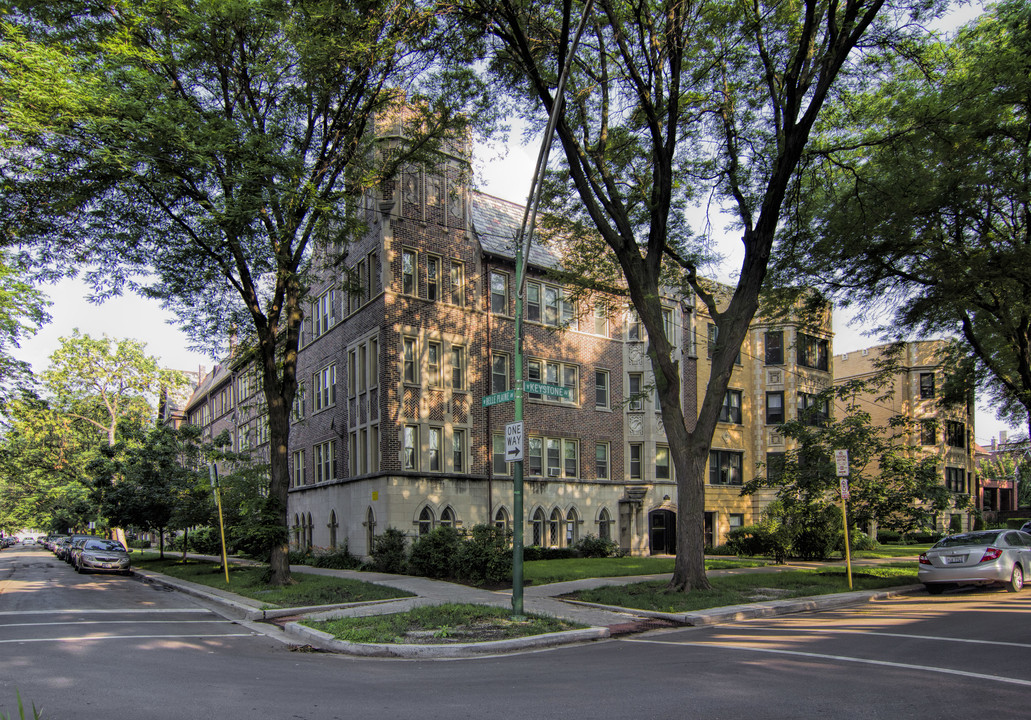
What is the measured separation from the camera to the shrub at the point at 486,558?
59.0 feet

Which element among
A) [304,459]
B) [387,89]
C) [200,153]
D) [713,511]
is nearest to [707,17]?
[387,89]

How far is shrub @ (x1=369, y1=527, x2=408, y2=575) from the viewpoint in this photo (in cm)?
2267

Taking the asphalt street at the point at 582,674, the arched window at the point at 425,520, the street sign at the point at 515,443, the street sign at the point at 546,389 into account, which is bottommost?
the arched window at the point at 425,520

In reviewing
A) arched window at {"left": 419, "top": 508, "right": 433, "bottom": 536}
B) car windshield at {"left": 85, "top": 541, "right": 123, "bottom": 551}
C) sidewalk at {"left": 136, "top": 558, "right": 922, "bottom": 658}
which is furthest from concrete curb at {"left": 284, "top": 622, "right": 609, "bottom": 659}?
car windshield at {"left": 85, "top": 541, "right": 123, "bottom": 551}

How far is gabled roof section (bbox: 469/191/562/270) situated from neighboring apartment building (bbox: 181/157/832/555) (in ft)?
0.38

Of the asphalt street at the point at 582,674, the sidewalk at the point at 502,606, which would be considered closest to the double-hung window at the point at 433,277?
the sidewalk at the point at 502,606

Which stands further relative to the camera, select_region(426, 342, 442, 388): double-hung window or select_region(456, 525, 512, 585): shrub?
select_region(426, 342, 442, 388): double-hung window

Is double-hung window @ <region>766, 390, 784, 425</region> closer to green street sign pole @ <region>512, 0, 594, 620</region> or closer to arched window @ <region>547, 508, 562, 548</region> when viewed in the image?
arched window @ <region>547, 508, 562, 548</region>

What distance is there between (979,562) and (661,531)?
17416 millimetres

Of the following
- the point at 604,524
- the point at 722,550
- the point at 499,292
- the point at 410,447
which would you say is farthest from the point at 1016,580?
the point at 499,292

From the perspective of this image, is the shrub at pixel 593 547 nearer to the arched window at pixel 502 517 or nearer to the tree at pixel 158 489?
the arched window at pixel 502 517

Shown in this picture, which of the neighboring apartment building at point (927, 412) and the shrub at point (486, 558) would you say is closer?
the shrub at point (486, 558)

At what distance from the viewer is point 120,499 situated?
30484mm

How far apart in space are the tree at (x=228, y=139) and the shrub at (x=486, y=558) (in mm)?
4650
